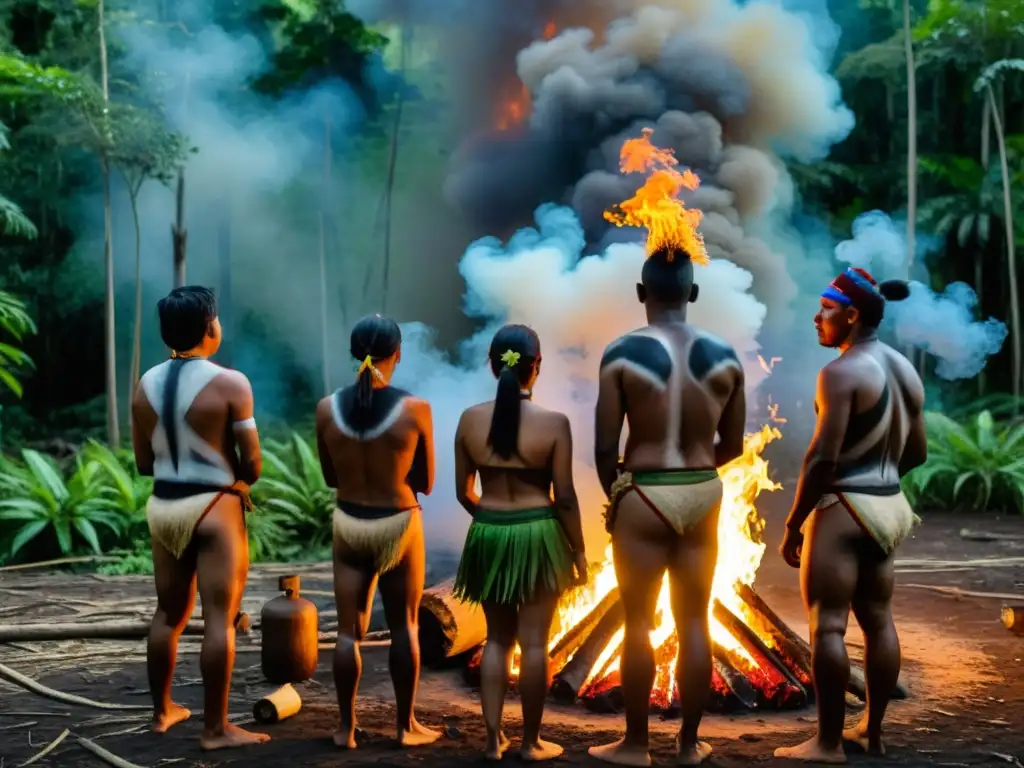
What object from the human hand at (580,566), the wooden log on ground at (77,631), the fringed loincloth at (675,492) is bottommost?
the wooden log on ground at (77,631)

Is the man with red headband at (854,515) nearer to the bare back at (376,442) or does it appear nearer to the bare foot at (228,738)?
the bare back at (376,442)

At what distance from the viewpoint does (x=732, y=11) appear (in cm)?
936

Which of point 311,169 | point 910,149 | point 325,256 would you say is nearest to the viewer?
point 910,149

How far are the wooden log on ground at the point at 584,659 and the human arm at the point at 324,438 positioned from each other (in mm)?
1799

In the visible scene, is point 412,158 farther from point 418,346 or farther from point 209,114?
point 418,346

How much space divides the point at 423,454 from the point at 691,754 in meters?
1.81

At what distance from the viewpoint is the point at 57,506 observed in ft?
36.6

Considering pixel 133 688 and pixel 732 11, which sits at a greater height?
pixel 732 11

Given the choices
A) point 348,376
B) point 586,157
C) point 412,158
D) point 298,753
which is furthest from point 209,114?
point 298,753

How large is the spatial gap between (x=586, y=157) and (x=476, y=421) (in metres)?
5.03

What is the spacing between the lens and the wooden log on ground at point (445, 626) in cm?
638

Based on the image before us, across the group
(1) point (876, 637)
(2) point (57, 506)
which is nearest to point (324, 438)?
(1) point (876, 637)

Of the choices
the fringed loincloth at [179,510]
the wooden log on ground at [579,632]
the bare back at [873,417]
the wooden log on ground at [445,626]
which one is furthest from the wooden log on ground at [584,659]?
the fringed loincloth at [179,510]

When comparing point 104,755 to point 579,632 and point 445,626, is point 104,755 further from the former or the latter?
point 579,632
